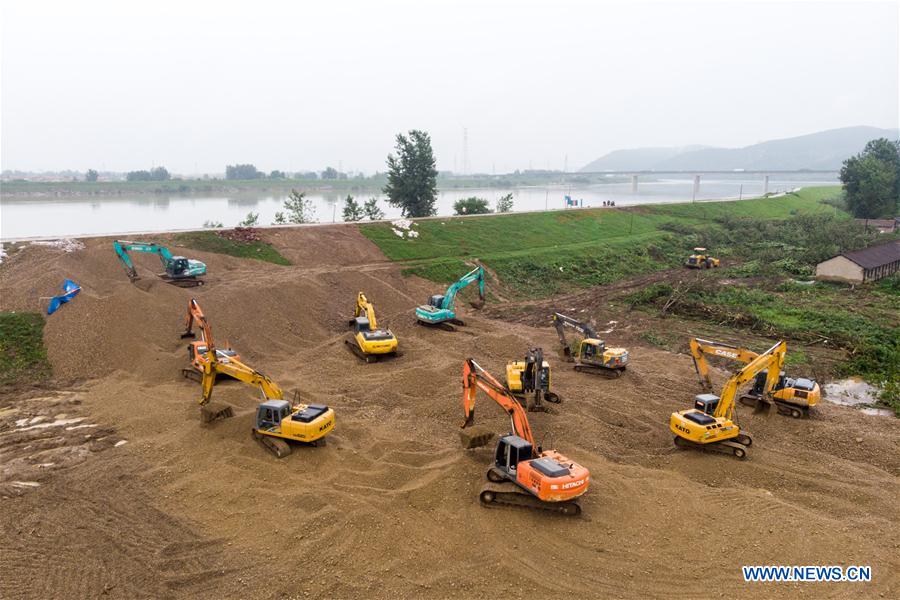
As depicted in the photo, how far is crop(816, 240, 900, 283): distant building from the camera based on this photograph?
4378cm

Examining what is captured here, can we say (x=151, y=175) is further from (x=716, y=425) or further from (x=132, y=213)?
(x=716, y=425)

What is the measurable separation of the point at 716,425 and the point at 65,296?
101ft

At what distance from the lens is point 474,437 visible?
18.0 metres

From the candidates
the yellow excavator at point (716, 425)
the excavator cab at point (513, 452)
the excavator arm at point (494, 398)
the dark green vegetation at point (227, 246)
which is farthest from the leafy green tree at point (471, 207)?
the excavator cab at point (513, 452)

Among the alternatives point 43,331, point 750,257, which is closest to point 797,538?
point 43,331

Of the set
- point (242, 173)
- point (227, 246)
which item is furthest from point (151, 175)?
point (227, 246)

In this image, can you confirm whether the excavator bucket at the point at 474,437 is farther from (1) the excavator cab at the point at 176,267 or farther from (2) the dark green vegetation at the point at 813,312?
(1) the excavator cab at the point at 176,267

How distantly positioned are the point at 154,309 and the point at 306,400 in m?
12.3

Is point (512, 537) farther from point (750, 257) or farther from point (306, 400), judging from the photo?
point (750, 257)

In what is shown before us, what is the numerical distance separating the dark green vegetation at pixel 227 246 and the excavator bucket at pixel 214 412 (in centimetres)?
2436

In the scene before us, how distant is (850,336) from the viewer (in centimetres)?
3005

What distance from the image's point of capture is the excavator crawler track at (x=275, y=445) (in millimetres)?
17641

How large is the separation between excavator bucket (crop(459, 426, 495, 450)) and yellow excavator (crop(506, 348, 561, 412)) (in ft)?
12.4

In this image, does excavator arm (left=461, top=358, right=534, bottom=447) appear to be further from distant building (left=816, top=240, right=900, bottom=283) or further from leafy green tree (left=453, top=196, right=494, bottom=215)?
leafy green tree (left=453, top=196, right=494, bottom=215)
